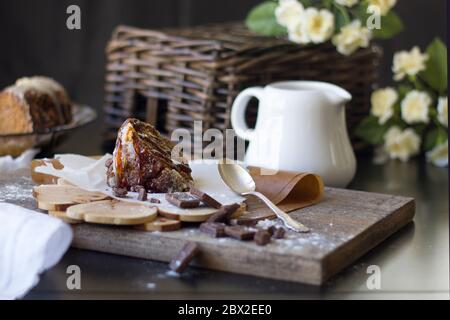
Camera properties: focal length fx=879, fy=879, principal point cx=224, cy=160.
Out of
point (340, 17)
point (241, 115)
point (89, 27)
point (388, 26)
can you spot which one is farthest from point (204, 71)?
point (89, 27)

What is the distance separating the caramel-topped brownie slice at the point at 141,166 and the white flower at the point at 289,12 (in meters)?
0.44

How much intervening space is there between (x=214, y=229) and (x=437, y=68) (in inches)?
31.2

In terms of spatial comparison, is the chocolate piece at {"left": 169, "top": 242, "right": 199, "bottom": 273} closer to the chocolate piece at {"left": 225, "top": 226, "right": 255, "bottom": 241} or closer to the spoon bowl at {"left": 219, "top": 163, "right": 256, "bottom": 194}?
the chocolate piece at {"left": 225, "top": 226, "right": 255, "bottom": 241}

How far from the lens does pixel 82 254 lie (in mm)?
1015

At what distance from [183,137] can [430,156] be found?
47 cm

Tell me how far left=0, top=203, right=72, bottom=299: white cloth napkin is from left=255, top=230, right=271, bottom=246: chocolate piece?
0.20 m

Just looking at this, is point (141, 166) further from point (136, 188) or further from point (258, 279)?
point (258, 279)

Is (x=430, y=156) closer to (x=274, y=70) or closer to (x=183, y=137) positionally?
(x=274, y=70)

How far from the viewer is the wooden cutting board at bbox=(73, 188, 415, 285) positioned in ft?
3.05

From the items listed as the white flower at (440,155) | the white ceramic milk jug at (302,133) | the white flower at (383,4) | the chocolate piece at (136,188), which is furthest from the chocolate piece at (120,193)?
the white flower at (440,155)

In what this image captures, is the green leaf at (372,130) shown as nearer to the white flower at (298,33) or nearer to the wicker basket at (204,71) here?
the wicker basket at (204,71)

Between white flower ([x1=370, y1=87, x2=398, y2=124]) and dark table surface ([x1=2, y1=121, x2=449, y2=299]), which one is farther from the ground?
white flower ([x1=370, y1=87, x2=398, y2=124])

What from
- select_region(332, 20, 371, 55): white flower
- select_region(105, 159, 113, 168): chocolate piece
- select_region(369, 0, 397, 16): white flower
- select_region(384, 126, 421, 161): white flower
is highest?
select_region(369, 0, 397, 16): white flower

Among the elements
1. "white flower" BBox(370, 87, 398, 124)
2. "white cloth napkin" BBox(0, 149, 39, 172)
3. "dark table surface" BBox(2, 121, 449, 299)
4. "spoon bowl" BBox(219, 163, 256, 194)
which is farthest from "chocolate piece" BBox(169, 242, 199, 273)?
"white flower" BBox(370, 87, 398, 124)
